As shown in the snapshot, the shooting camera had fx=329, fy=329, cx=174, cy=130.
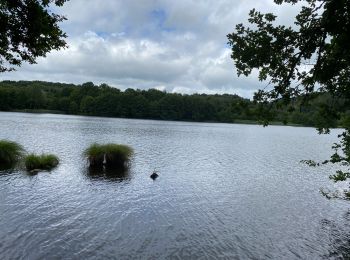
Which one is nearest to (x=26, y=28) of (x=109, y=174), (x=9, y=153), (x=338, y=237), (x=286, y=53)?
(x=286, y=53)

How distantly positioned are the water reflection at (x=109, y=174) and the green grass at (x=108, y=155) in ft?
4.14

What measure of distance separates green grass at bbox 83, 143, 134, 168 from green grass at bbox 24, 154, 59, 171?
3326mm

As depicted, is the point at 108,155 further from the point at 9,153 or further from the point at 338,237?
the point at 338,237

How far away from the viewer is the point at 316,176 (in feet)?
120

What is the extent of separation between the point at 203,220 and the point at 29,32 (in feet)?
45.9

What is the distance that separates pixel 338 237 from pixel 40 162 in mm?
25403

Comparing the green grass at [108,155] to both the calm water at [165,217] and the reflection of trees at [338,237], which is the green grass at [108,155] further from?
the reflection of trees at [338,237]

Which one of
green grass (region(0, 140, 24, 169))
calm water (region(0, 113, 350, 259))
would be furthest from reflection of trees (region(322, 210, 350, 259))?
green grass (region(0, 140, 24, 169))

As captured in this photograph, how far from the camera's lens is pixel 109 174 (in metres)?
30.2

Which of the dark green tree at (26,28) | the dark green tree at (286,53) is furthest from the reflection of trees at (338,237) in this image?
the dark green tree at (26,28)

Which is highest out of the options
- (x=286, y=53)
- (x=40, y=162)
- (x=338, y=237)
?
(x=286, y=53)

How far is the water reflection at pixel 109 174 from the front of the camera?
28.5 meters

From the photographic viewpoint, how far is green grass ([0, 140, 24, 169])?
103 ft

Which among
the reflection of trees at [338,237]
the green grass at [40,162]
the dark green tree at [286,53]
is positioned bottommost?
the reflection of trees at [338,237]
